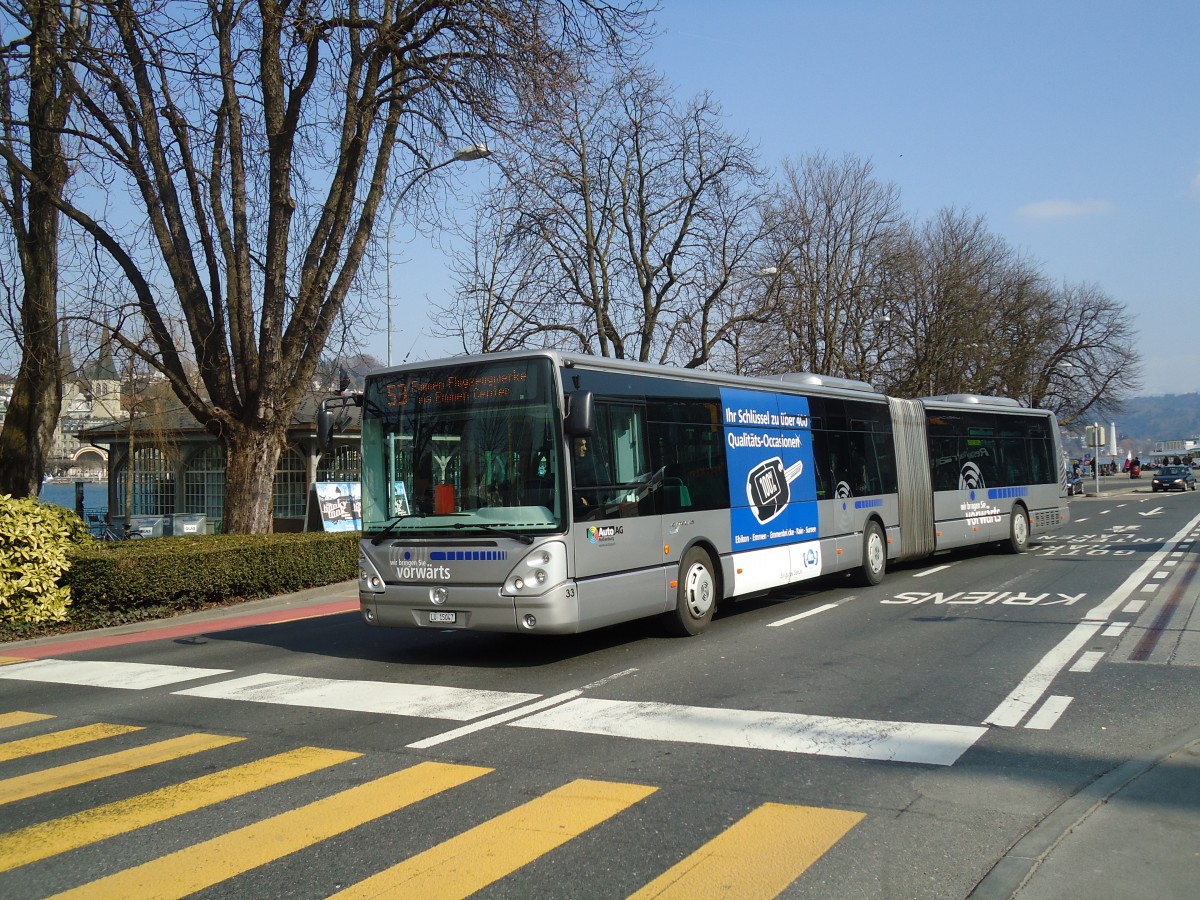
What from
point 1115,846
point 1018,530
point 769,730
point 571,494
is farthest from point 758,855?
point 1018,530

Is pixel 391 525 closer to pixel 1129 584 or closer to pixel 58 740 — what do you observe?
pixel 58 740

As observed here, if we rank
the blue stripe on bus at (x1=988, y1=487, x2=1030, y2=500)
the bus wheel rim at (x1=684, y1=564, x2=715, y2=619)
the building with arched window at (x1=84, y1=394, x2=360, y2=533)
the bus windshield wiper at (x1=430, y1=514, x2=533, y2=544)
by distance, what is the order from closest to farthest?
the bus windshield wiper at (x1=430, y1=514, x2=533, y2=544)
the bus wheel rim at (x1=684, y1=564, x2=715, y2=619)
the blue stripe on bus at (x1=988, y1=487, x2=1030, y2=500)
the building with arched window at (x1=84, y1=394, x2=360, y2=533)

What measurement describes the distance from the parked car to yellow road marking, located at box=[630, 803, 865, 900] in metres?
59.1

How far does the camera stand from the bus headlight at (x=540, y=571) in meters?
9.12

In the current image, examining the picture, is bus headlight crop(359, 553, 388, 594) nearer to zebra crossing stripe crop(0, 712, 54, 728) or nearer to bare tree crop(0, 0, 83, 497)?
zebra crossing stripe crop(0, 712, 54, 728)

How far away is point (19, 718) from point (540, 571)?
4298mm

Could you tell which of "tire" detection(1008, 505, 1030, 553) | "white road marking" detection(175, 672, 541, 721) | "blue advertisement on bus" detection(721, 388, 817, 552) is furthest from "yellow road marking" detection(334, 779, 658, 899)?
"tire" detection(1008, 505, 1030, 553)

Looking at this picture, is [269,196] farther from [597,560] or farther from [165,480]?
[165,480]

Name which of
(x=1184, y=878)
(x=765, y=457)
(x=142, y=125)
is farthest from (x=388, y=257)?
(x=1184, y=878)

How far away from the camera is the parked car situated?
5622 centimetres

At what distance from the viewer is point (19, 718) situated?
26.8ft

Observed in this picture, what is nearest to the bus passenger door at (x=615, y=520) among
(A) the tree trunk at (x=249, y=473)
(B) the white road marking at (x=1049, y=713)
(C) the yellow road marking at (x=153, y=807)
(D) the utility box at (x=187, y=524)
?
(C) the yellow road marking at (x=153, y=807)

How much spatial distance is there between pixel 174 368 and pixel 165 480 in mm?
15810

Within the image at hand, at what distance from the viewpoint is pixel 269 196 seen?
17750mm
